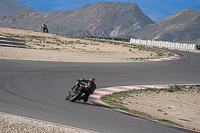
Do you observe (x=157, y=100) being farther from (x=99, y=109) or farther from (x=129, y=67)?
(x=129, y=67)

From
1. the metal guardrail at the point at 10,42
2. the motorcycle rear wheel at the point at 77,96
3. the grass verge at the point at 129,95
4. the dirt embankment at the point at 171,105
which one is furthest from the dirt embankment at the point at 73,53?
the motorcycle rear wheel at the point at 77,96

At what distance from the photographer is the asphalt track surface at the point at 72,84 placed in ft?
30.1

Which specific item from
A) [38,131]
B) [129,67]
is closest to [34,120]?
[38,131]

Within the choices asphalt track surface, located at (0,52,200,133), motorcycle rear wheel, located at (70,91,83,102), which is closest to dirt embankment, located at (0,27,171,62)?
asphalt track surface, located at (0,52,200,133)

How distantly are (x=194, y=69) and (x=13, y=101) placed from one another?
17386 millimetres

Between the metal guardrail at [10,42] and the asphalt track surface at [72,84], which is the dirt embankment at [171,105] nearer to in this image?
the asphalt track surface at [72,84]

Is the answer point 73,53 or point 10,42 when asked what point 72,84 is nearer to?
point 73,53

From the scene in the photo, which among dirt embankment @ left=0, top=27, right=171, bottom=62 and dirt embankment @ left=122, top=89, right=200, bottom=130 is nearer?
dirt embankment @ left=122, top=89, right=200, bottom=130

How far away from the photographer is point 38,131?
7.74 meters

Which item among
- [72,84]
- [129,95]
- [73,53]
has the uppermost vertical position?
[73,53]

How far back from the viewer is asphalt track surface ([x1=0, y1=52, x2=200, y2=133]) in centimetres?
919

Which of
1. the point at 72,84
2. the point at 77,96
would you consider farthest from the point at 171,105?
the point at 77,96

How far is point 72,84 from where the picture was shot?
15508mm

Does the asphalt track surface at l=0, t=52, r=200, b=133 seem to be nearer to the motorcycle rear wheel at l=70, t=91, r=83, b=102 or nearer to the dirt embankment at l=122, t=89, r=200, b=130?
the motorcycle rear wheel at l=70, t=91, r=83, b=102
